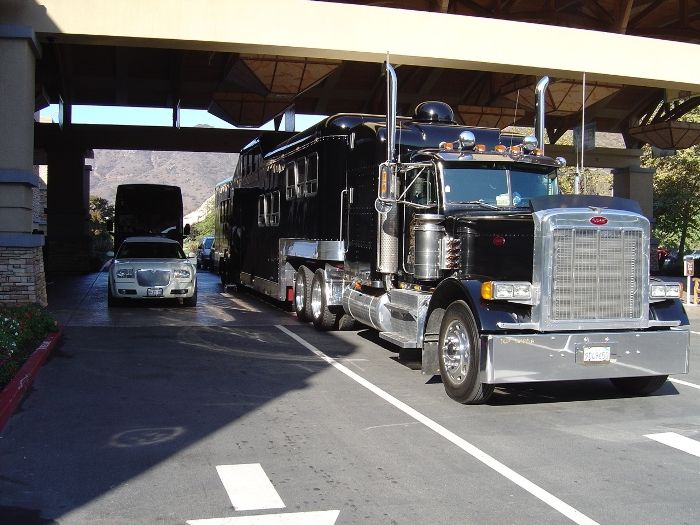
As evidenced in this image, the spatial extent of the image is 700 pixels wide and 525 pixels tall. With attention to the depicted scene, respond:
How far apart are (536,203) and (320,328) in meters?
6.51

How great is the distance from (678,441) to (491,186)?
3.58 m

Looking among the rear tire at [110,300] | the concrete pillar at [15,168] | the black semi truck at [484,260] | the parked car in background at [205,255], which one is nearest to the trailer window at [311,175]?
the black semi truck at [484,260]

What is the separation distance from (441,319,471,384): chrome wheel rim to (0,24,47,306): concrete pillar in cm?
903

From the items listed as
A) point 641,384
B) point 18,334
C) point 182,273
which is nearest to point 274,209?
point 182,273

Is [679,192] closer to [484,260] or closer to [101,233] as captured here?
[484,260]

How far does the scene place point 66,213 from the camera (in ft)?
102

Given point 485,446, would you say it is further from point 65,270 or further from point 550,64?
point 65,270

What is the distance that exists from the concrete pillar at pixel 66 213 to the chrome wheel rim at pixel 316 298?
19997mm

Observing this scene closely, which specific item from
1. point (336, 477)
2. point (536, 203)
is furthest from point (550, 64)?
point (336, 477)

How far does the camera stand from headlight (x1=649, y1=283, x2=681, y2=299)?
25.5ft

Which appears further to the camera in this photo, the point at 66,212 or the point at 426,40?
the point at 66,212

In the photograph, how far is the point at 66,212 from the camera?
31.1 m

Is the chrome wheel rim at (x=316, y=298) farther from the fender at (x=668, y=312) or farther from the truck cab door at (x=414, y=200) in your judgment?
the fender at (x=668, y=312)

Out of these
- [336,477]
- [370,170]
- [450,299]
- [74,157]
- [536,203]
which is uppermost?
[74,157]
